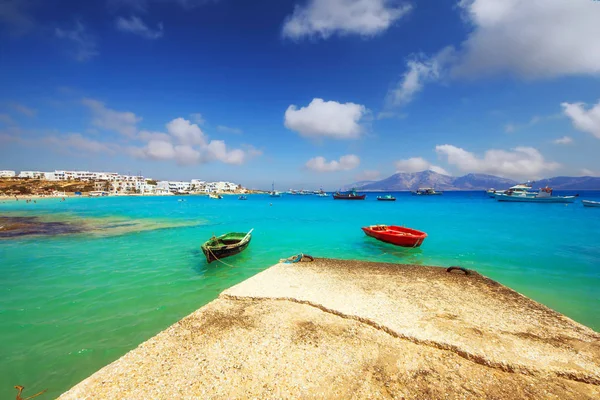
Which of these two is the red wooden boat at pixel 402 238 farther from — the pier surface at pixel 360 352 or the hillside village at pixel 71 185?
the hillside village at pixel 71 185

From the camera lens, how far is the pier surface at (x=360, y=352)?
4285 mm

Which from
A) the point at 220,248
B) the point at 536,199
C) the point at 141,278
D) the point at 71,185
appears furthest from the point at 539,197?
the point at 71,185

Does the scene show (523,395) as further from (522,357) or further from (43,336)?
(43,336)

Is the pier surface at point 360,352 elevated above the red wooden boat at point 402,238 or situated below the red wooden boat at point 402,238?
above

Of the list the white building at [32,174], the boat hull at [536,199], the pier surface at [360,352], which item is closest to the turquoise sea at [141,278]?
the pier surface at [360,352]

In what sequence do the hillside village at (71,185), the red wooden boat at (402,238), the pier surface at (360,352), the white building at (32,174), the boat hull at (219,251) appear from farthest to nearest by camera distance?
the white building at (32,174), the hillside village at (71,185), the red wooden boat at (402,238), the boat hull at (219,251), the pier surface at (360,352)

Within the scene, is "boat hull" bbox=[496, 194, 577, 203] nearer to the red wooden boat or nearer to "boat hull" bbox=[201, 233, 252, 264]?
the red wooden boat

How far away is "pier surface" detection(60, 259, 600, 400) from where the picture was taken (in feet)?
14.1

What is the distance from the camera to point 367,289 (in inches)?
346

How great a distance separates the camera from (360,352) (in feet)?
17.2

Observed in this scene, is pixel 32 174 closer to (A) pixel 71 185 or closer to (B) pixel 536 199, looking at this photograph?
(A) pixel 71 185

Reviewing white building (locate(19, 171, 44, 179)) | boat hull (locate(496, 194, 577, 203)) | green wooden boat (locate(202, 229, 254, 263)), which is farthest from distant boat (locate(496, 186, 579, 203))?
white building (locate(19, 171, 44, 179))

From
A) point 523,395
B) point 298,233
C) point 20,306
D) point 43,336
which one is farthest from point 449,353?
point 298,233

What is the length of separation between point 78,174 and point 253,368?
236 m
